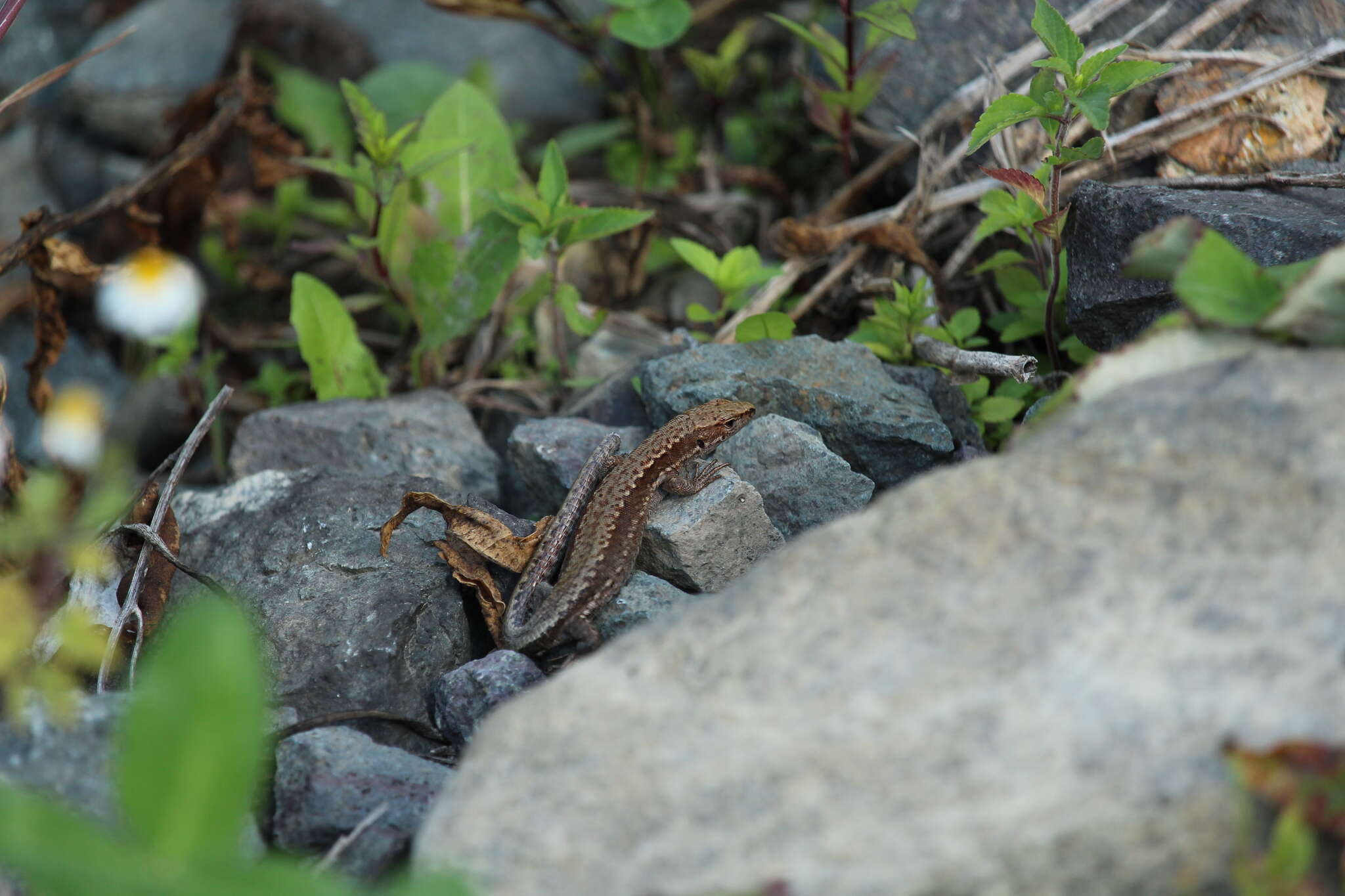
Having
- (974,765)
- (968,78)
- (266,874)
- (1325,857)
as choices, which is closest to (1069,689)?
(974,765)

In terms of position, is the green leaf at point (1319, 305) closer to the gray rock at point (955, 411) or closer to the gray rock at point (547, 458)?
the gray rock at point (955, 411)

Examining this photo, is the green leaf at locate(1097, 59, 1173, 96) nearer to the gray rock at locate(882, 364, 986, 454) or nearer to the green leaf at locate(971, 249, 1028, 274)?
the green leaf at locate(971, 249, 1028, 274)

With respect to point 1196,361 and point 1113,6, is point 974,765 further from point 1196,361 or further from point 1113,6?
point 1113,6

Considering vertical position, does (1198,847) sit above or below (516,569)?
above

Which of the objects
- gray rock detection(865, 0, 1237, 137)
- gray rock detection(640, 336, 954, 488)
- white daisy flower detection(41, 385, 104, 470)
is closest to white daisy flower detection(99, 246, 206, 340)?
white daisy flower detection(41, 385, 104, 470)

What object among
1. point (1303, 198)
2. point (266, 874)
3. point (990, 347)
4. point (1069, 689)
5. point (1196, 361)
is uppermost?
point (266, 874)

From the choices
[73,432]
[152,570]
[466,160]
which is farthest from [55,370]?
[152,570]

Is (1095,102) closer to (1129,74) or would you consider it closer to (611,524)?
(1129,74)
